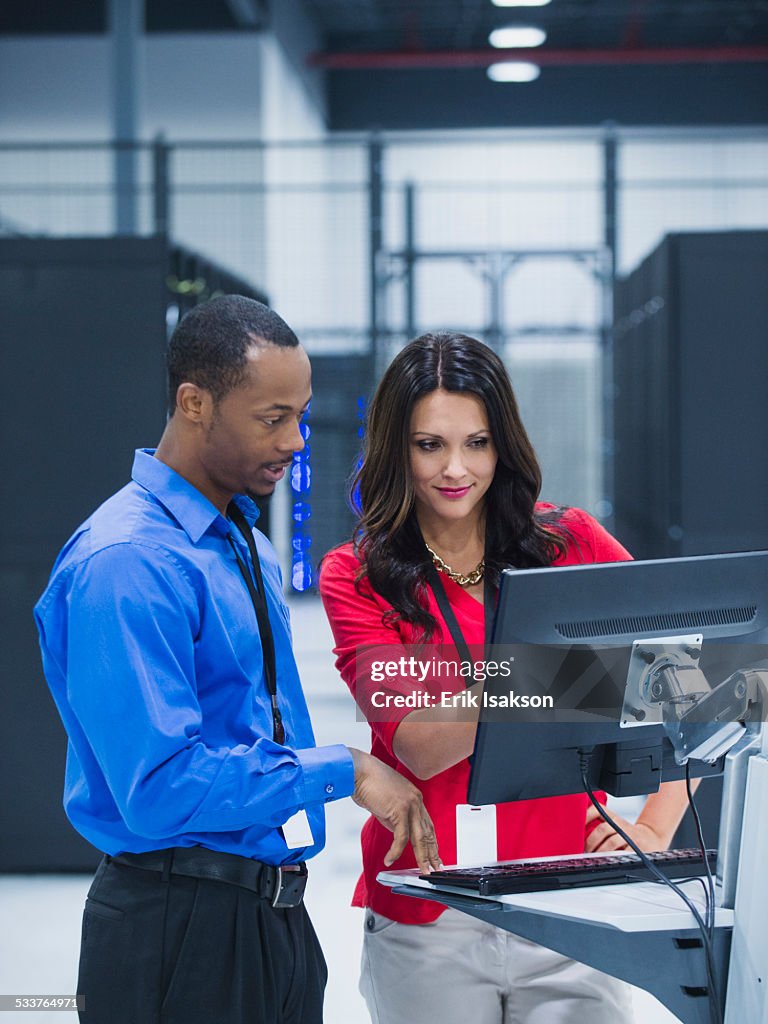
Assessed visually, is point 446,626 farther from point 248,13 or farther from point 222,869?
point 248,13

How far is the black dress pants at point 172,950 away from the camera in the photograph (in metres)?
1.31

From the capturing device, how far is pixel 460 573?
162 centimetres

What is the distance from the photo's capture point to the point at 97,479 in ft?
12.8

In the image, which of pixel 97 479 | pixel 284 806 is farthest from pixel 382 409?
pixel 97 479

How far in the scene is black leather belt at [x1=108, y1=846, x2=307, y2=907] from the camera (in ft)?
4.29

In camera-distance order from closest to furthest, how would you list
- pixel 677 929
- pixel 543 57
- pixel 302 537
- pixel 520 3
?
pixel 677 929, pixel 302 537, pixel 520 3, pixel 543 57

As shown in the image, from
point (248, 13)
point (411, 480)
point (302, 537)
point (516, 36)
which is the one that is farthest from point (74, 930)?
point (516, 36)

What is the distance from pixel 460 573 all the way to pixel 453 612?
85 millimetres

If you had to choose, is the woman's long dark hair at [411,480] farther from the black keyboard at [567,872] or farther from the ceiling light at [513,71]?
the ceiling light at [513,71]

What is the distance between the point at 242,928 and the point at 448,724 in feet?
1.09

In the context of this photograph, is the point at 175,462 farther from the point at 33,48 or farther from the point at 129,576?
the point at 33,48

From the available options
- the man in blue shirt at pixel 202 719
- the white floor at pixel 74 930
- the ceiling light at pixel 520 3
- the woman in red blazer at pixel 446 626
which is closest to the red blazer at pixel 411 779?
the woman in red blazer at pixel 446 626

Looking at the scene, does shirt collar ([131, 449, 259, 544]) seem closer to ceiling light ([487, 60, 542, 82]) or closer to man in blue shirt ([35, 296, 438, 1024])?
man in blue shirt ([35, 296, 438, 1024])

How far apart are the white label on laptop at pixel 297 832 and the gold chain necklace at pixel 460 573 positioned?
0.40 metres
